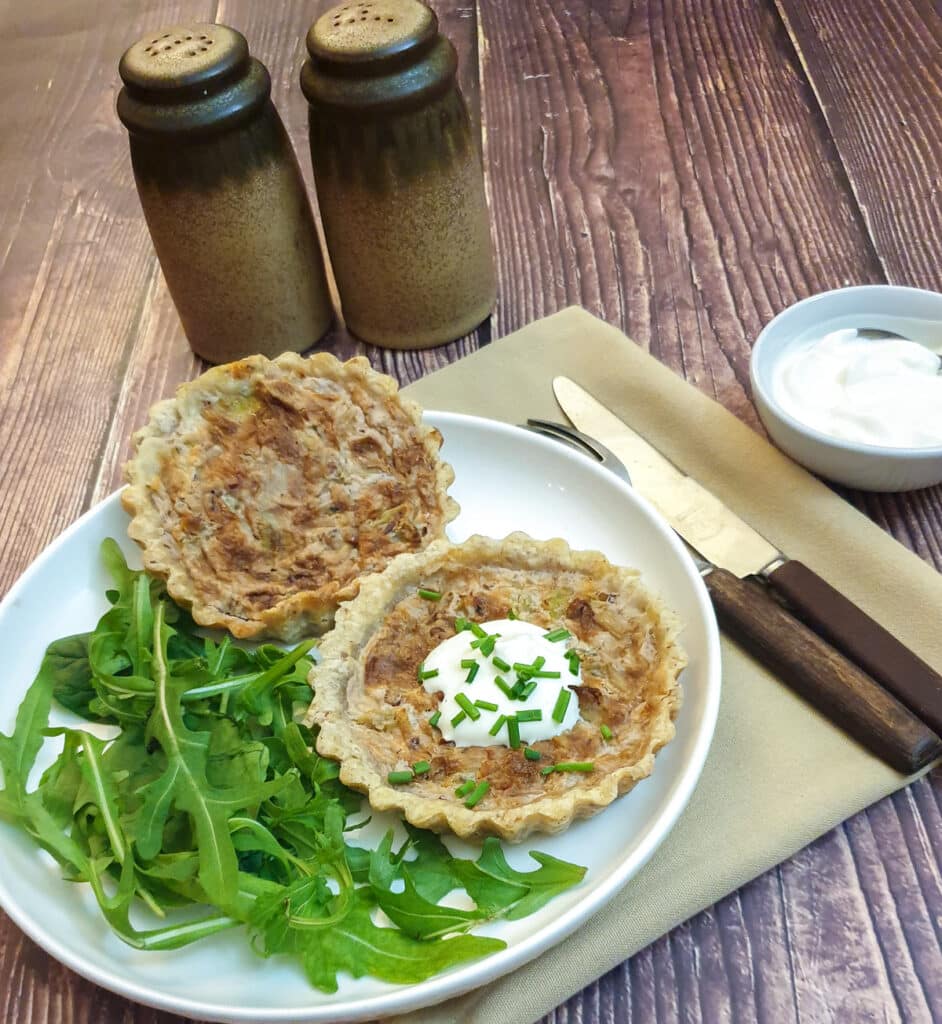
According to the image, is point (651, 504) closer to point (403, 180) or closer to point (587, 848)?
point (587, 848)

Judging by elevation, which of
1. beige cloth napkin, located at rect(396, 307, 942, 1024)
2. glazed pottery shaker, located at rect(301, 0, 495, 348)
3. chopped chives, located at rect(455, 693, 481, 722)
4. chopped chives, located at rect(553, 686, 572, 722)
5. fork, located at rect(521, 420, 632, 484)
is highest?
glazed pottery shaker, located at rect(301, 0, 495, 348)

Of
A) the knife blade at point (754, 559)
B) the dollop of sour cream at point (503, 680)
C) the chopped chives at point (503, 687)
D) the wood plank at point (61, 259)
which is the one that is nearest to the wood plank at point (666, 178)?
the knife blade at point (754, 559)

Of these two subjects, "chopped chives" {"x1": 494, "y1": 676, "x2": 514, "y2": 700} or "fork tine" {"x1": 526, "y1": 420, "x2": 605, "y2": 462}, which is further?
"fork tine" {"x1": 526, "y1": 420, "x2": 605, "y2": 462}

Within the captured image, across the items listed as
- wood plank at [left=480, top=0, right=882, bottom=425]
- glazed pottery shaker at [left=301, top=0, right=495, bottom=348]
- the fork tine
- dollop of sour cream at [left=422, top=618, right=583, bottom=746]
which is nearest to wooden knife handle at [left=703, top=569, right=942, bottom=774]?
dollop of sour cream at [left=422, top=618, right=583, bottom=746]

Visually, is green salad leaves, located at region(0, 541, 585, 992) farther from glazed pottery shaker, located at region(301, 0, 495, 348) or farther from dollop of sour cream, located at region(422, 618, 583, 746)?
glazed pottery shaker, located at region(301, 0, 495, 348)

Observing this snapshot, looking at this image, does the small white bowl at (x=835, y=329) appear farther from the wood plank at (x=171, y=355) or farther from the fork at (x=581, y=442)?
the wood plank at (x=171, y=355)

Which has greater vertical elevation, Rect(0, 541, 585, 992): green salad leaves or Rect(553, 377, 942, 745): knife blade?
Rect(0, 541, 585, 992): green salad leaves

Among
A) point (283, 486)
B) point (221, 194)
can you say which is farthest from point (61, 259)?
point (283, 486)
